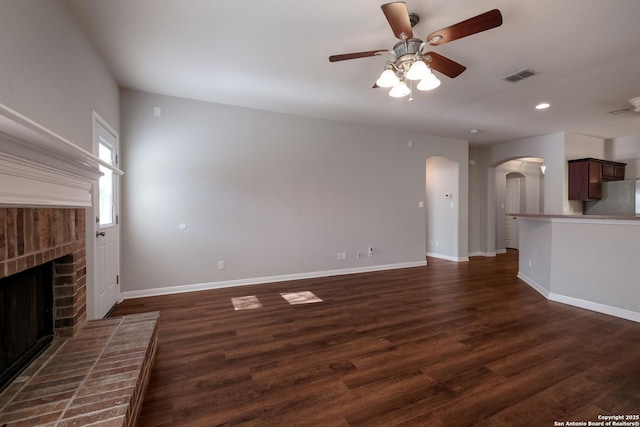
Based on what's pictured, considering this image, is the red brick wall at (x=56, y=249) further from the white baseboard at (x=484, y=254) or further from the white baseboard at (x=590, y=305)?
the white baseboard at (x=484, y=254)

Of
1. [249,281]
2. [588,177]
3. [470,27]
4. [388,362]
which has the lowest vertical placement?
[388,362]

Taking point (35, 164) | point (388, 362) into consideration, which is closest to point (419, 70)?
point (388, 362)

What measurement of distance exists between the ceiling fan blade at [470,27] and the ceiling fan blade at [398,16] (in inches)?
7.5

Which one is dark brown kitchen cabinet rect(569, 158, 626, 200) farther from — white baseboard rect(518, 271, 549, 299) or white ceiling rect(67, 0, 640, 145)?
white baseboard rect(518, 271, 549, 299)

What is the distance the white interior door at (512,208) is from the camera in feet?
27.0

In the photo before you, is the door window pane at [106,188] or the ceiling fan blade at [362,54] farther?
the door window pane at [106,188]

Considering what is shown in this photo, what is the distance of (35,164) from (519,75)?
172 inches

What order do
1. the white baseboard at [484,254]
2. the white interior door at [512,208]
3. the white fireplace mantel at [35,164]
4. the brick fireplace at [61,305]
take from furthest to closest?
the white interior door at [512,208], the white baseboard at [484,254], the brick fireplace at [61,305], the white fireplace mantel at [35,164]

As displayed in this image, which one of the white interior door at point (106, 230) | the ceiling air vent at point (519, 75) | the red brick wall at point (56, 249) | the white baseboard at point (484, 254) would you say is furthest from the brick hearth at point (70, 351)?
the white baseboard at point (484, 254)

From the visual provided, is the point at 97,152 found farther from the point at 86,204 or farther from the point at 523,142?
the point at 523,142

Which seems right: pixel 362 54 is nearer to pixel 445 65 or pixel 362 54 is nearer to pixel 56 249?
pixel 445 65

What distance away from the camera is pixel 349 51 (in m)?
2.75

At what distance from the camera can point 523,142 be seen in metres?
6.23

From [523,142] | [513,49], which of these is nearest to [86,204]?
[513,49]
